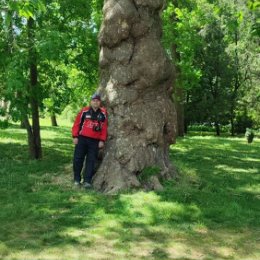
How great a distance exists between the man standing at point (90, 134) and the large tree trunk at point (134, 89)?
0.30 metres

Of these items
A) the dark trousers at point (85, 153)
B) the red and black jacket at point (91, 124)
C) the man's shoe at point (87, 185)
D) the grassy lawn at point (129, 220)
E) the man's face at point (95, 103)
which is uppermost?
the man's face at point (95, 103)

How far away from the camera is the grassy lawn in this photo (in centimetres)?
616

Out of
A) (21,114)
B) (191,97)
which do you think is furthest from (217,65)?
(21,114)

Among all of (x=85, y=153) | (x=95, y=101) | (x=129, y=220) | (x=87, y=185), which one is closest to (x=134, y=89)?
(x=95, y=101)

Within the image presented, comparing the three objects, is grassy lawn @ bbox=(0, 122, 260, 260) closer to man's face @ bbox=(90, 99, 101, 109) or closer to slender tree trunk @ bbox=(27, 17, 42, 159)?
man's face @ bbox=(90, 99, 101, 109)

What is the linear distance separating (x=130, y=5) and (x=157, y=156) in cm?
357

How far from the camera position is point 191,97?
140ft

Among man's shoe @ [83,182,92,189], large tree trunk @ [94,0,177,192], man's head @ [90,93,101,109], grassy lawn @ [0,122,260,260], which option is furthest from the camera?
large tree trunk @ [94,0,177,192]

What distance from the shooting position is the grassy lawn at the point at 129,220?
243 inches

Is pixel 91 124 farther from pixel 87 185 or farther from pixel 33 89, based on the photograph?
→ pixel 33 89

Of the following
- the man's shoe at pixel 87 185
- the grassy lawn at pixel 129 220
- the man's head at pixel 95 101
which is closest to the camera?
the grassy lawn at pixel 129 220

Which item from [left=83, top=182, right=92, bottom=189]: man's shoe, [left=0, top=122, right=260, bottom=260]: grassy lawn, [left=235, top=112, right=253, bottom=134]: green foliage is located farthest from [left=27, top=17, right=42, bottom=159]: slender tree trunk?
[left=235, top=112, right=253, bottom=134]: green foliage

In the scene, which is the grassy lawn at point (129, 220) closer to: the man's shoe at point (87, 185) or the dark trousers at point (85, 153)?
the man's shoe at point (87, 185)

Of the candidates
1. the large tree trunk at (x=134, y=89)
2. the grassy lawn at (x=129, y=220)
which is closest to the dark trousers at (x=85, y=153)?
the large tree trunk at (x=134, y=89)
